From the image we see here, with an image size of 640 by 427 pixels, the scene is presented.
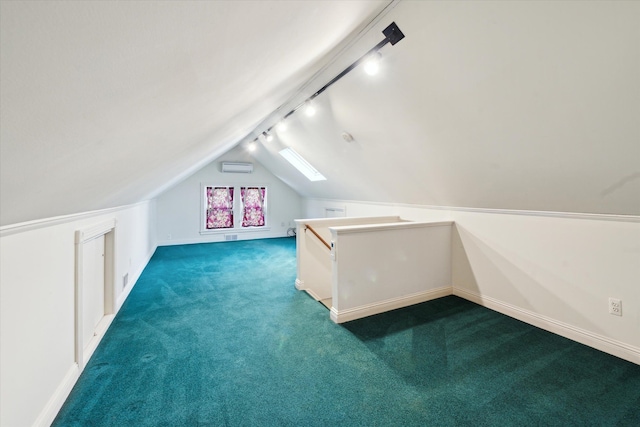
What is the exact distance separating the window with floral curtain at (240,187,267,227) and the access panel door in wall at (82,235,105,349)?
16.6 feet

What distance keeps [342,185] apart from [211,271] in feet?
9.43

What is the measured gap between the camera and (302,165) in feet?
21.1

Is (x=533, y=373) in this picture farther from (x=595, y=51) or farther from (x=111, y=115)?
(x=111, y=115)

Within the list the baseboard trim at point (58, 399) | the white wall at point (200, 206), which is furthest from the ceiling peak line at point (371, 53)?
the white wall at point (200, 206)

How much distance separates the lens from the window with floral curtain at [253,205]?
801 centimetres

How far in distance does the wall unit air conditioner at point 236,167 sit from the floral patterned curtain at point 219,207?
523 mm

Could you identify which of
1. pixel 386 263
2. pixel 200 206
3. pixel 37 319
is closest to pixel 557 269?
pixel 386 263

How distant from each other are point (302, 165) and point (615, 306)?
17.5 ft

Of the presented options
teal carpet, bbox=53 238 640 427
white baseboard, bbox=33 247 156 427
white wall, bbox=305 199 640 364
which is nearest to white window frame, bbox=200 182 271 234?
teal carpet, bbox=53 238 640 427

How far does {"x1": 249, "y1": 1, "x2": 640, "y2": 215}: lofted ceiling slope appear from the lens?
1539mm

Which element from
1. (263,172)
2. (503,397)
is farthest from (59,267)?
(263,172)

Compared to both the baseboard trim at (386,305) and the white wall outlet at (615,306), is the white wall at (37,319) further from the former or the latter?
the white wall outlet at (615,306)

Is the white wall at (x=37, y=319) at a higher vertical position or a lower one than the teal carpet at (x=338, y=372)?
higher

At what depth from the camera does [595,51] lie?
152 cm
